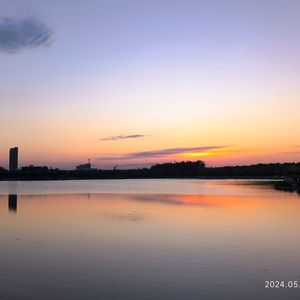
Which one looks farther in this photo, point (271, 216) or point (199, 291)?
point (271, 216)

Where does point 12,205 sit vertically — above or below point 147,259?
above

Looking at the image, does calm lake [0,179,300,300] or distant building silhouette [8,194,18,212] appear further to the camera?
distant building silhouette [8,194,18,212]

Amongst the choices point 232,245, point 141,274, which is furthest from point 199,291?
point 232,245

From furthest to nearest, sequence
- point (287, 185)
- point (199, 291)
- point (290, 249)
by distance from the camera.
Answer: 1. point (287, 185)
2. point (290, 249)
3. point (199, 291)

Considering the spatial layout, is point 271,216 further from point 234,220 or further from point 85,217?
point 85,217

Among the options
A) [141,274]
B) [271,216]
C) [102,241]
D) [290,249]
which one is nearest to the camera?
[141,274]

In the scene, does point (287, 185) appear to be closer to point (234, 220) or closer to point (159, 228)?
point (234, 220)

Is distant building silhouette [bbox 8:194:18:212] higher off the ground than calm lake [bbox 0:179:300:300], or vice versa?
distant building silhouette [bbox 8:194:18:212]

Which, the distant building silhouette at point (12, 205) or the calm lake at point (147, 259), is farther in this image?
the distant building silhouette at point (12, 205)

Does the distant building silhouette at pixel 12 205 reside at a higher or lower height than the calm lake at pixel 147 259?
higher

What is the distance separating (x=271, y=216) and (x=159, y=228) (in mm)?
9909

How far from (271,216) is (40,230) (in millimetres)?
15186

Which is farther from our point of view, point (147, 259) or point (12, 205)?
point (12, 205)

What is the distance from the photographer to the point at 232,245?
18266mm
